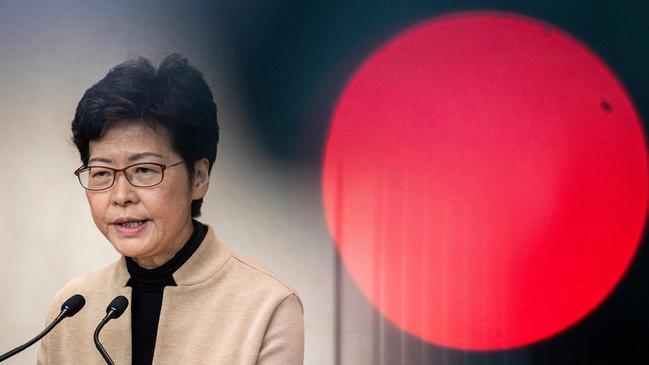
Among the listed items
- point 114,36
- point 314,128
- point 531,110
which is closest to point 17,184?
point 114,36

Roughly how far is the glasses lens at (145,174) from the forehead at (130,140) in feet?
0.12

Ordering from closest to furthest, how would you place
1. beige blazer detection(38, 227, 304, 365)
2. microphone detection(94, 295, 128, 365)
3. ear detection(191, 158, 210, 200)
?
microphone detection(94, 295, 128, 365) < beige blazer detection(38, 227, 304, 365) < ear detection(191, 158, 210, 200)

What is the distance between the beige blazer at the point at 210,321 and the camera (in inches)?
64.2

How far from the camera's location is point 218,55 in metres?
2.00

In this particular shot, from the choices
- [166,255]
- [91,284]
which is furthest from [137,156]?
[91,284]

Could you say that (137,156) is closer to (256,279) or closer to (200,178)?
(200,178)

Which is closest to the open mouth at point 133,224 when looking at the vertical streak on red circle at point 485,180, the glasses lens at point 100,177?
the glasses lens at point 100,177

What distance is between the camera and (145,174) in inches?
66.4

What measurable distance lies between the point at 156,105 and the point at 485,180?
87 cm

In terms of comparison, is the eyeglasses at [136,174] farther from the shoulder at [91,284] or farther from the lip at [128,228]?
the shoulder at [91,284]

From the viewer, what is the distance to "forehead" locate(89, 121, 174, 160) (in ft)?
5.49

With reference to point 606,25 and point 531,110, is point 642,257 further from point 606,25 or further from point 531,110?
point 606,25

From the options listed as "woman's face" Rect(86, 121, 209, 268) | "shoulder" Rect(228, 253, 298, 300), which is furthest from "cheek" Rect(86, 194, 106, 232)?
"shoulder" Rect(228, 253, 298, 300)

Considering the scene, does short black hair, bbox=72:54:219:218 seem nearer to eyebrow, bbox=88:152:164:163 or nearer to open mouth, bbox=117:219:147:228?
eyebrow, bbox=88:152:164:163
